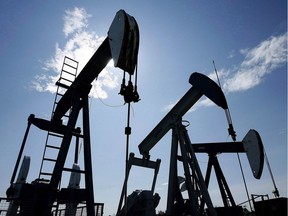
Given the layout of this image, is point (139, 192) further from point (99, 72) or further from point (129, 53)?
point (129, 53)

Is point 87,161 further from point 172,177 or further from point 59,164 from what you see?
point 172,177

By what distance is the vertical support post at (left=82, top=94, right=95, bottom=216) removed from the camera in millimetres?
6383

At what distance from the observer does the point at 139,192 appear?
28.2 feet

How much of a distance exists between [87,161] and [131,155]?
3.13 metres

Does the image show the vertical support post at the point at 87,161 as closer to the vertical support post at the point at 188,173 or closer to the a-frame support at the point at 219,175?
the vertical support post at the point at 188,173

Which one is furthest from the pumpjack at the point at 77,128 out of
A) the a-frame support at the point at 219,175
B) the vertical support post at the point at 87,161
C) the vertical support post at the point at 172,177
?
the a-frame support at the point at 219,175

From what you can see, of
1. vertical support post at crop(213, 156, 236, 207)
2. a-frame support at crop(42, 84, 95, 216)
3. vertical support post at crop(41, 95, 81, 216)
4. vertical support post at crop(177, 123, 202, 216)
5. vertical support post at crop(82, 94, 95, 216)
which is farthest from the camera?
vertical support post at crop(213, 156, 236, 207)

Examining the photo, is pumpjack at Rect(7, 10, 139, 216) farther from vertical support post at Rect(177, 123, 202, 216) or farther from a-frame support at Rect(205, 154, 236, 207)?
a-frame support at Rect(205, 154, 236, 207)

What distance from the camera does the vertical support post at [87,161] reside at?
6383 millimetres

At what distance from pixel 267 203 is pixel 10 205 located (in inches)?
349

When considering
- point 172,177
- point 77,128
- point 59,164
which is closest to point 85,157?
point 59,164

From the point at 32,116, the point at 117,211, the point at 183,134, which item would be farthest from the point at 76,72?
the point at 117,211

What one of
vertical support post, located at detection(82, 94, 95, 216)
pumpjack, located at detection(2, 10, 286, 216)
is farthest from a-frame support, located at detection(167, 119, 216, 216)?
vertical support post, located at detection(82, 94, 95, 216)

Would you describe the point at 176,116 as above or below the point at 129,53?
above
